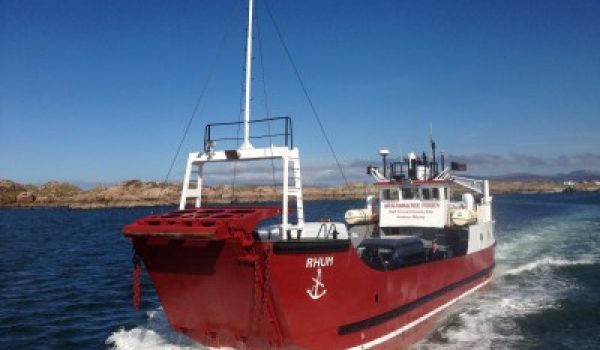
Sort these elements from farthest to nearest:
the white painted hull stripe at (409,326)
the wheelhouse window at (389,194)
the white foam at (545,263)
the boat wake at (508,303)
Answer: the white foam at (545,263) < the wheelhouse window at (389,194) < the boat wake at (508,303) < the white painted hull stripe at (409,326)

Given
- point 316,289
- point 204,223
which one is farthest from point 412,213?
point 204,223

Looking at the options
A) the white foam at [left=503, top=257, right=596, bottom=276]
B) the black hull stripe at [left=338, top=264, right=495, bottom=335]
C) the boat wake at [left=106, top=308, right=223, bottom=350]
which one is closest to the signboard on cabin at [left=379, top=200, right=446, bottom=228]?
the black hull stripe at [left=338, top=264, right=495, bottom=335]

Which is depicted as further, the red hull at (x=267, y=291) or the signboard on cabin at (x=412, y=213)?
the signboard on cabin at (x=412, y=213)

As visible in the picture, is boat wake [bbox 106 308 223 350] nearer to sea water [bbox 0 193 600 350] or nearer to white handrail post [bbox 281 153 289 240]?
sea water [bbox 0 193 600 350]

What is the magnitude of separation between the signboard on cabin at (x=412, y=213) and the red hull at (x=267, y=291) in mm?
8367

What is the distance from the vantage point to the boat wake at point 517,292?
55.9 ft

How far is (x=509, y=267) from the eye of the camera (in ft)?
100.0

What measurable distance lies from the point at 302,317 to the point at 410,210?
12004 mm

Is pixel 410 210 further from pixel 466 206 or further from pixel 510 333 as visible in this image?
pixel 510 333

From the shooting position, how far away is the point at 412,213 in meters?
22.9

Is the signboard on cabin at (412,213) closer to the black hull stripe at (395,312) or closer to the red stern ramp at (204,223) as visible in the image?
the black hull stripe at (395,312)

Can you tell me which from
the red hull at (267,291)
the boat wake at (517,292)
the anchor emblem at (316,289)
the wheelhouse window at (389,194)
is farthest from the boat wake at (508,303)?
the wheelhouse window at (389,194)

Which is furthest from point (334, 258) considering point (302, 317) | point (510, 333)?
point (510, 333)

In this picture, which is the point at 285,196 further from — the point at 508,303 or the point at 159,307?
the point at 508,303
